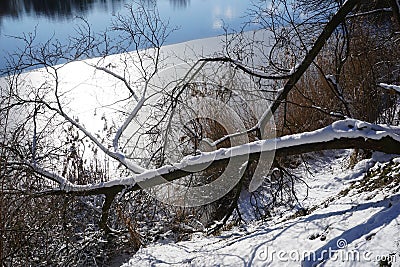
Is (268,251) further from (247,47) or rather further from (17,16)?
(17,16)

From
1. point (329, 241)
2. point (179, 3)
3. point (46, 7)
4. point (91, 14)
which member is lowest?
point (329, 241)

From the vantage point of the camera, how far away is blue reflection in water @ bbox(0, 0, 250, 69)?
265 inches

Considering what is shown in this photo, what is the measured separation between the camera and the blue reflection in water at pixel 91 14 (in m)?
6.72

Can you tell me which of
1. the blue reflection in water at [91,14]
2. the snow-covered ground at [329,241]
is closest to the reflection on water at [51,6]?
the blue reflection in water at [91,14]

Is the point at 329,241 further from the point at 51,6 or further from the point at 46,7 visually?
the point at 46,7

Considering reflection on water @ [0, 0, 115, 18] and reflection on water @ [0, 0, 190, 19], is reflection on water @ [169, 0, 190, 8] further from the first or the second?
reflection on water @ [0, 0, 115, 18]

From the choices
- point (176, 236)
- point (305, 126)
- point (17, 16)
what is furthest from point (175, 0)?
point (176, 236)

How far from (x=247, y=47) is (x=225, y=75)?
1.72 feet

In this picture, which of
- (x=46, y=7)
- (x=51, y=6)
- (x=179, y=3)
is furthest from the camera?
(x=46, y=7)

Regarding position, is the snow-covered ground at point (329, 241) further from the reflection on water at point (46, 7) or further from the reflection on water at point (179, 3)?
the reflection on water at point (46, 7)

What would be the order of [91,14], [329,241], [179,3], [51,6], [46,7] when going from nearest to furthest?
[329,241] → [91,14] → [179,3] → [51,6] → [46,7]

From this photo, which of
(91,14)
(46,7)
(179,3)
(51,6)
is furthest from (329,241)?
(46,7)

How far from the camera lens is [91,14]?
8203 millimetres

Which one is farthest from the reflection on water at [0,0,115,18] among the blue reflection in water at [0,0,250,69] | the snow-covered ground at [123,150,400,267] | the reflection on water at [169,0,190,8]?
the snow-covered ground at [123,150,400,267]
